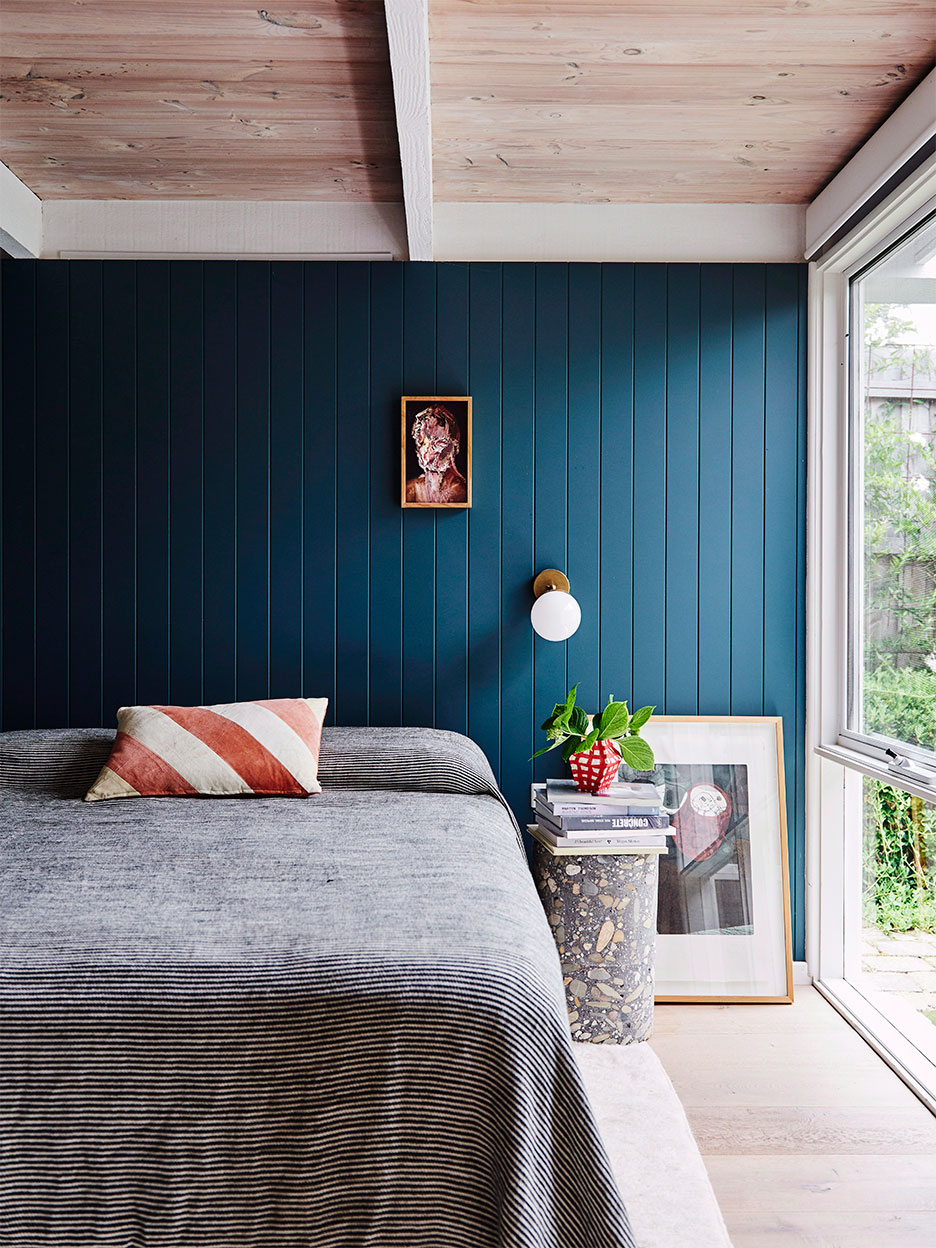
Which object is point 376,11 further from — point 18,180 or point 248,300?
point 18,180

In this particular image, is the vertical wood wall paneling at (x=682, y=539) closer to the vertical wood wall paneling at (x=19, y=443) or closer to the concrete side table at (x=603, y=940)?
the concrete side table at (x=603, y=940)

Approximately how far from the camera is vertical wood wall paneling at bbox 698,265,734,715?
2.74 meters

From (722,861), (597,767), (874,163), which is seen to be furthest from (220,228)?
(722,861)

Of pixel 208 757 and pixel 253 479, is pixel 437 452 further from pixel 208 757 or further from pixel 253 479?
pixel 208 757

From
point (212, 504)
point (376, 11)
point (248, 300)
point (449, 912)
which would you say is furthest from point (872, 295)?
point (449, 912)

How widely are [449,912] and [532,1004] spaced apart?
0.22m

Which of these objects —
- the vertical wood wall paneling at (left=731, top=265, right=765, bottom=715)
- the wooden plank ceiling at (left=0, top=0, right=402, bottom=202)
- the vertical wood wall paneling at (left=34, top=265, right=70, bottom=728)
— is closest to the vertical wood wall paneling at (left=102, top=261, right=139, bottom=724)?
the vertical wood wall paneling at (left=34, top=265, right=70, bottom=728)

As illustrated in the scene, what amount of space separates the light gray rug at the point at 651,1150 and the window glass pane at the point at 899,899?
0.76 metres

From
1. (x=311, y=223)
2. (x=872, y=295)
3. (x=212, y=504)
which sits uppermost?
(x=311, y=223)

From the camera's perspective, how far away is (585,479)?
2.73 meters

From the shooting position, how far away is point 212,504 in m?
2.71

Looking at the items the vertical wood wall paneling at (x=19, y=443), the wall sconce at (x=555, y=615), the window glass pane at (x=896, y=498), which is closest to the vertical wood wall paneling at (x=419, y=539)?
the wall sconce at (x=555, y=615)

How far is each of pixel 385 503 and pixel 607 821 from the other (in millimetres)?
1150

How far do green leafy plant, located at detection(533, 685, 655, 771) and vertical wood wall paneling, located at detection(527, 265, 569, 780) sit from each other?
0.30 m
